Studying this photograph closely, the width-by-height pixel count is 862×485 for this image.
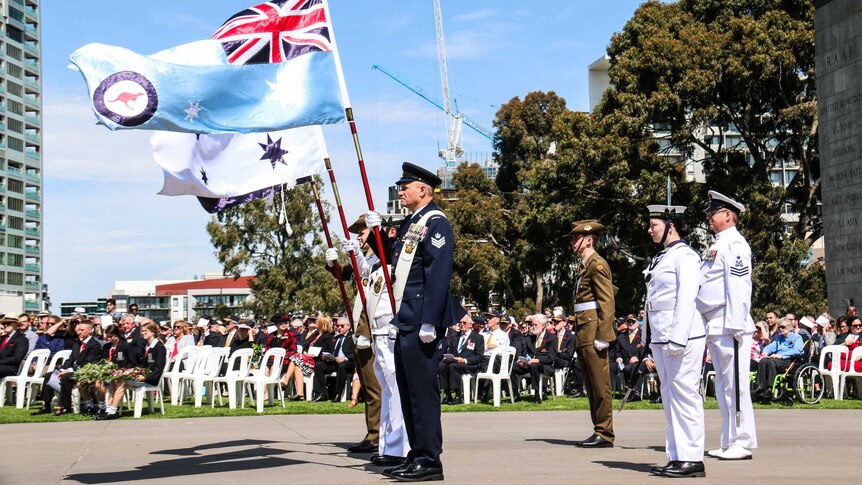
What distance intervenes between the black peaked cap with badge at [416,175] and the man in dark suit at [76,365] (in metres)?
9.97

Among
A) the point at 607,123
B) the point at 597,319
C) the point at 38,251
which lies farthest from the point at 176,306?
the point at 597,319

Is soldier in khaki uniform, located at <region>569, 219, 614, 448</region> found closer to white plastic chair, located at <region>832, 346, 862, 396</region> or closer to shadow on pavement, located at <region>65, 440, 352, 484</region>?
shadow on pavement, located at <region>65, 440, 352, 484</region>

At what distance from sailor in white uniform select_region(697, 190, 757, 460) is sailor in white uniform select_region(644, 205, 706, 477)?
25.2 inches

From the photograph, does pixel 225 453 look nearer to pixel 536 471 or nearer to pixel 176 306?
pixel 536 471

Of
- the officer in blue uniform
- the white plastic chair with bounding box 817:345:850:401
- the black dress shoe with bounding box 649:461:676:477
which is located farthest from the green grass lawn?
the officer in blue uniform

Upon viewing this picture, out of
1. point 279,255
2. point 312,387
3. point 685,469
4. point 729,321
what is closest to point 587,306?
point 729,321

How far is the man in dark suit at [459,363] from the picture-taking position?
19.4 meters

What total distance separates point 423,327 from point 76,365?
1099 centimetres

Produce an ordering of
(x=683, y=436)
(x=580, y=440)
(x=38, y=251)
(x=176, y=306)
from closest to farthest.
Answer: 1. (x=683, y=436)
2. (x=580, y=440)
3. (x=38, y=251)
4. (x=176, y=306)

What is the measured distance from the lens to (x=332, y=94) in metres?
9.41

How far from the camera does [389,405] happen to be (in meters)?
9.13

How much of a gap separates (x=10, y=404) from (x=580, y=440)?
13.0 m

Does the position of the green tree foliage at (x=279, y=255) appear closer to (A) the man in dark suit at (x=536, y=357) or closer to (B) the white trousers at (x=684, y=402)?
(A) the man in dark suit at (x=536, y=357)

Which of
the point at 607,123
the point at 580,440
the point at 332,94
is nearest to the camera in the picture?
the point at 332,94
